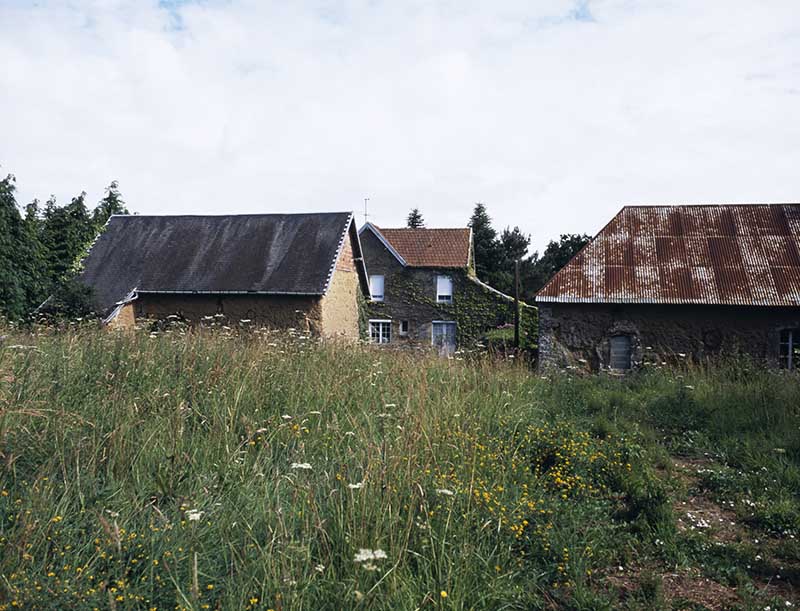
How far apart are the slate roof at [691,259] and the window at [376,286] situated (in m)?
16.0

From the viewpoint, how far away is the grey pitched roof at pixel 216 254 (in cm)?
2389

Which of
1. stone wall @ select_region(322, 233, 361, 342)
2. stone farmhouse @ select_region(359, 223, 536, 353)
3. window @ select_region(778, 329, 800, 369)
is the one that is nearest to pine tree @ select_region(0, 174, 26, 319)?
stone wall @ select_region(322, 233, 361, 342)

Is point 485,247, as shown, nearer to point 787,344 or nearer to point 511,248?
point 511,248

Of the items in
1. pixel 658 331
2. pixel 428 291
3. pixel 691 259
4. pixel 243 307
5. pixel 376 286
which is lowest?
pixel 658 331

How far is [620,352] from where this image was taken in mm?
17953

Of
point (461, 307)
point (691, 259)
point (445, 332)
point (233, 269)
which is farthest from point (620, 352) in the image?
point (445, 332)

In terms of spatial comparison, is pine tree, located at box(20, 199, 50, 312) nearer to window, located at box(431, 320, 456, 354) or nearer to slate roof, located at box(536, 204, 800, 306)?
slate roof, located at box(536, 204, 800, 306)

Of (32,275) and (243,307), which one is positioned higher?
(32,275)

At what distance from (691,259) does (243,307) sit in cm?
1565

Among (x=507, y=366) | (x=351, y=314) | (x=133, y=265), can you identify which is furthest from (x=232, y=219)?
(x=507, y=366)

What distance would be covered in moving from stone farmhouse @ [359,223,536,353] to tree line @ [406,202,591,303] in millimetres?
15462

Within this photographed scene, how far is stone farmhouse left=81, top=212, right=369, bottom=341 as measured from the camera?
23.6m

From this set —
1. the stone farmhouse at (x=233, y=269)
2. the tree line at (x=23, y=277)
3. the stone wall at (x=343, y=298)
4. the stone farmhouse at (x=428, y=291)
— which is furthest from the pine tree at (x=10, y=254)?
the stone farmhouse at (x=428, y=291)

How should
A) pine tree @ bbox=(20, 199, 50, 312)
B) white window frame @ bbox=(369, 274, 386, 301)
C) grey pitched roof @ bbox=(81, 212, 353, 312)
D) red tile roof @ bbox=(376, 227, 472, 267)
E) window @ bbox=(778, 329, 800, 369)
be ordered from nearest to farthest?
1. window @ bbox=(778, 329, 800, 369)
2. pine tree @ bbox=(20, 199, 50, 312)
3. grey pitched roof @ bbox=(81, 212, 353, 312)
4. red tile roof @ bbox=(376, 227, 472, 267)
5. white window frame @ bbox=(369, 274, 386, 301)
